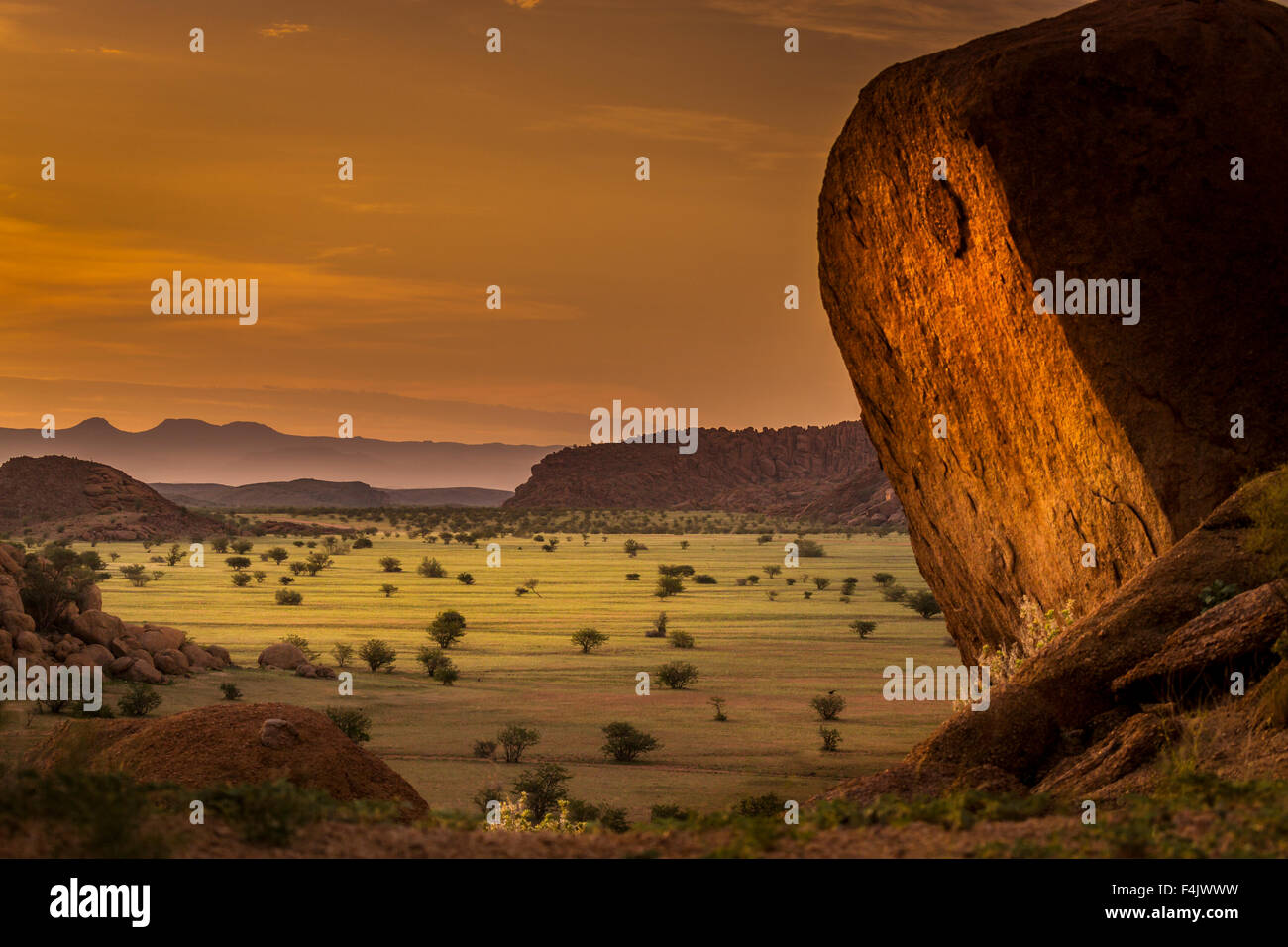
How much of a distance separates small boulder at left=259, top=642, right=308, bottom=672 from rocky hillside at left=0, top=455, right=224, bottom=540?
A: 81975mm

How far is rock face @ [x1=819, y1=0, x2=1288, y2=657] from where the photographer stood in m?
16.1

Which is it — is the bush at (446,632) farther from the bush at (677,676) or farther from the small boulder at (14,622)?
the small boulder at (14,622)

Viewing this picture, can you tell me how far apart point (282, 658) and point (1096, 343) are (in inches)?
949

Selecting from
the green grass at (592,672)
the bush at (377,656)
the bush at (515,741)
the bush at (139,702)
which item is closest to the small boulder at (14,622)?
the bush at (139,702)

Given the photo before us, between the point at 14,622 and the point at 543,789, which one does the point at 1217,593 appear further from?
the point at 14,622

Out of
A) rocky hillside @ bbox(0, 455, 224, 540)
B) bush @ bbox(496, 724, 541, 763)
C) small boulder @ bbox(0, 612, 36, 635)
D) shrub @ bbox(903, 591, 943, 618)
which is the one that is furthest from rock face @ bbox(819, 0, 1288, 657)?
rocky hillside @ bbox(0, 455, 224, 540)

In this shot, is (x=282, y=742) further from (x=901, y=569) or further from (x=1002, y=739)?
(x=901, y=569)

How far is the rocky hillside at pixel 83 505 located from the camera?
11456 cm

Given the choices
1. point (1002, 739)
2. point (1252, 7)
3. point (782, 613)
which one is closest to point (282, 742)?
point (1002, 739)

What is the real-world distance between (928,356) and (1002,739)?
8.72 metres

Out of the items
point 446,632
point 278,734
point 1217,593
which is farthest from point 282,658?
point 1217,593

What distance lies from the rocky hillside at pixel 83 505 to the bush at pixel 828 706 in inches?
3709

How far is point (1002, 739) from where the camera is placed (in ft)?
41.7
